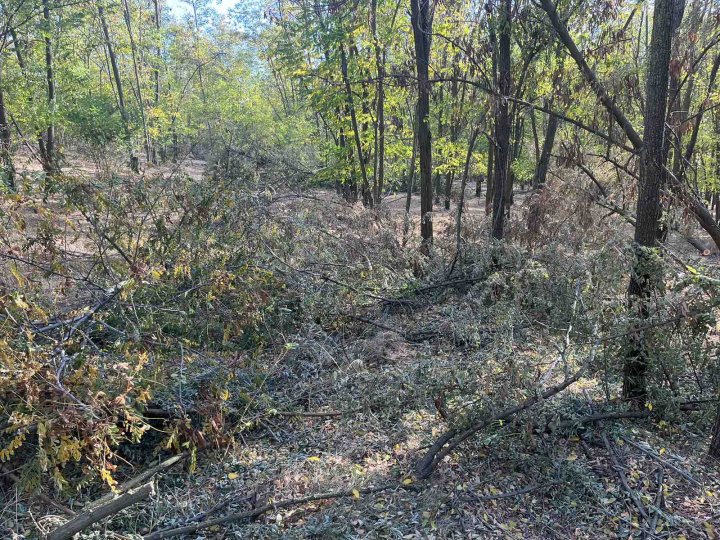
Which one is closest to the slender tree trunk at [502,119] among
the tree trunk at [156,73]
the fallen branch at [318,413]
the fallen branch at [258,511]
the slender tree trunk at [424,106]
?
the slender tree trunk at [424,106]

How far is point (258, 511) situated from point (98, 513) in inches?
34.2

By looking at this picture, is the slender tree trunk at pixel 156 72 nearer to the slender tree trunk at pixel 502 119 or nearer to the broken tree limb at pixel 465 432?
the slender tree trunk at pixel 502 119

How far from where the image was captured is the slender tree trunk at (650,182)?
3.35 meters

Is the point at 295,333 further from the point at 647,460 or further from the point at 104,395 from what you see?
the point at 647,460

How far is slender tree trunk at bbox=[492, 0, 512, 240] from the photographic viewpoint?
5.62m

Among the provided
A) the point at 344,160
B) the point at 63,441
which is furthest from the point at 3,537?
the point at 344,160

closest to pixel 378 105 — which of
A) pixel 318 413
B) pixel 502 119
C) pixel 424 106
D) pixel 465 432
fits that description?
pixel 424 106

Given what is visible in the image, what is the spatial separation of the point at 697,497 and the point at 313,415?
2583mm

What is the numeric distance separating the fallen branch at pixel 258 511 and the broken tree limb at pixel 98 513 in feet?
0.73

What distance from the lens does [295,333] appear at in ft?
17.3

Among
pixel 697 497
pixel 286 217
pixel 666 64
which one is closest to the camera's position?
pixel 697 497

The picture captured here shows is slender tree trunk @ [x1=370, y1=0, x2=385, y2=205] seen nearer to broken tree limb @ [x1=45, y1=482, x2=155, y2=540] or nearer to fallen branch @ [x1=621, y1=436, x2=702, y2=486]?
fallen branch @ [x1=621, y1=436, x2=702, y2=486]

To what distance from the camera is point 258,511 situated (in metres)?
3.03

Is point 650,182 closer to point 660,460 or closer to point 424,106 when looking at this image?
point 660,460
